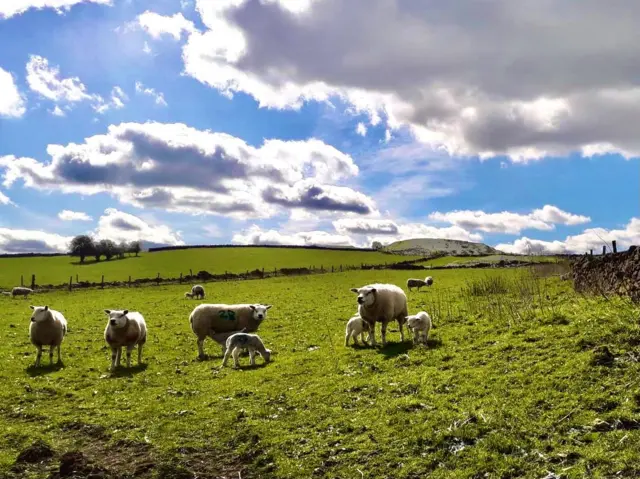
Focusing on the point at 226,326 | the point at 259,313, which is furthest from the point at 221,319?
the point at 259,313

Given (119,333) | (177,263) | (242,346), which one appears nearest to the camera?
(242,346)

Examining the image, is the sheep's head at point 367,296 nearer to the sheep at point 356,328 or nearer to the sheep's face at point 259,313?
the sheep at point 356,328

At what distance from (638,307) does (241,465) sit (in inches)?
450

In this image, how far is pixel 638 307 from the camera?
532 inches

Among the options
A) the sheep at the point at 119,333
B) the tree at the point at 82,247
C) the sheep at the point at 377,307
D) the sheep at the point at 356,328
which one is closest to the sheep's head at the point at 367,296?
the sheep at the point at 377,307

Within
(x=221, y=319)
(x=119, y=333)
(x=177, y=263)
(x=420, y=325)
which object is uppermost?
(x=177, y=263)

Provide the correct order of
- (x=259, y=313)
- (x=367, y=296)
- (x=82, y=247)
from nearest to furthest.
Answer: (x=367, y=296) < (x=259, y=313) < (x=82, y=247)

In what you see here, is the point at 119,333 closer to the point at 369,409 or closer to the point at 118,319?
the point at 118,319

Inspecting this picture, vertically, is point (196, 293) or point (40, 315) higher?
point (40, 315)

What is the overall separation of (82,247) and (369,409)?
400ft

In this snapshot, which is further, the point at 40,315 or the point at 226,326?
the point at 226,326

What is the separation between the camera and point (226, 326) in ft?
70.7

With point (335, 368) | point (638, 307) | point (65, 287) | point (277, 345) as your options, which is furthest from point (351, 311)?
point (65, 287)

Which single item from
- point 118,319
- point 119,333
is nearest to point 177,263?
point 119,333
